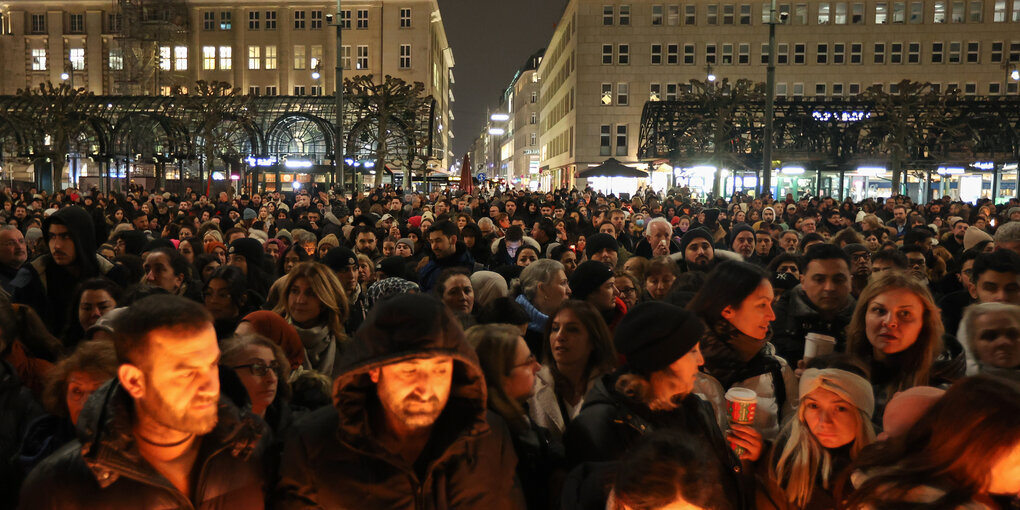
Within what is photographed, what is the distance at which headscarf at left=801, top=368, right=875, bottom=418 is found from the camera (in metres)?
3.03

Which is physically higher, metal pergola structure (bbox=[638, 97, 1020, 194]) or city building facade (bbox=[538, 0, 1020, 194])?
city building facade (bbox=[538, 0, 1020, 194])

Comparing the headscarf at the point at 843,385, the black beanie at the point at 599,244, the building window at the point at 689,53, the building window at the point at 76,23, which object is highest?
the building window at the point at 76,23

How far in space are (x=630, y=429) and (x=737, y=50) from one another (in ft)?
222

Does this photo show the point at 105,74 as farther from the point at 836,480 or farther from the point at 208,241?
the point at 836,480

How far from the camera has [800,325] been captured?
5.16 m

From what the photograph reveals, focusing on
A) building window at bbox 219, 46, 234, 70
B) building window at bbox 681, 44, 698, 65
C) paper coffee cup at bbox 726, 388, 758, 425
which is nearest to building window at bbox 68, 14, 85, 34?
building window at bbox 219, 46, 234, 70

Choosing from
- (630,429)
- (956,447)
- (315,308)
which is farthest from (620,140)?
(956,447)

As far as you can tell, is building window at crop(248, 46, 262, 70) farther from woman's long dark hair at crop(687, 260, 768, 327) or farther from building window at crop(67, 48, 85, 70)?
woman's long dark hair at crop(687, 260, 768, 327)

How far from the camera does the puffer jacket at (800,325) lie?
5055mm

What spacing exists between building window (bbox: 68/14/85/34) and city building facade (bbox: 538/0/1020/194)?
49067 millimetres

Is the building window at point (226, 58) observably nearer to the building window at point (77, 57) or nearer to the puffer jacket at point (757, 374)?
the building window at point (77, 57)

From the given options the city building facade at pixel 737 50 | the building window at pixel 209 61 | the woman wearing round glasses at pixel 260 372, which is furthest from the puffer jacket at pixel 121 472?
the building window at pixel 209 61

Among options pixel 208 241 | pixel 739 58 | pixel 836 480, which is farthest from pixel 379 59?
pixel 836 480

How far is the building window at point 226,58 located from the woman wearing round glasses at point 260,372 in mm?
81476
